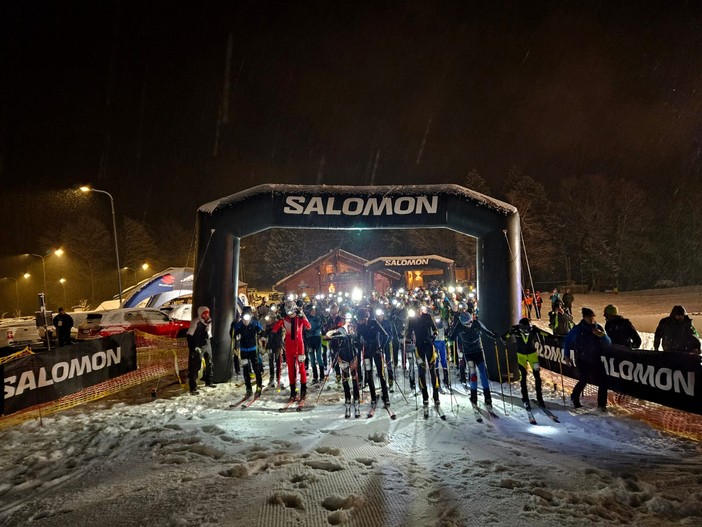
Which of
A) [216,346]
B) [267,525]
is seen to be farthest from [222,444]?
[216,346]

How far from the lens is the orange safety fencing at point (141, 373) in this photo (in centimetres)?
906

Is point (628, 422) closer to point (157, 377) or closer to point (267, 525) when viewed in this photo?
point (267, 525)

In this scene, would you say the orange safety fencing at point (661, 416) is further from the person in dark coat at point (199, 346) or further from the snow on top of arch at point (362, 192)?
the person in dark coat at point (199, 346)

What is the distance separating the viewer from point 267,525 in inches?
166

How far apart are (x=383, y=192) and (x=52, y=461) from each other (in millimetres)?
8729

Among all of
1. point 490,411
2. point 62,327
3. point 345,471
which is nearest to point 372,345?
point 490,411

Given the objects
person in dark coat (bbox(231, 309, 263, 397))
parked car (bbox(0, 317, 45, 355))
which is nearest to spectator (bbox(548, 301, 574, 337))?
person in dark coat (bbox(231, 309, 263, 397))

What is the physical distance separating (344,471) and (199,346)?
639cm

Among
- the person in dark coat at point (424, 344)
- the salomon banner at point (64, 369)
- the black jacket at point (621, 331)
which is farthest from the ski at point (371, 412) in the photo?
the salomon banner at point (64, 369)

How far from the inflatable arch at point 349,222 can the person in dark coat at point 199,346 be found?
22cm

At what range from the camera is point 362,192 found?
1162cm

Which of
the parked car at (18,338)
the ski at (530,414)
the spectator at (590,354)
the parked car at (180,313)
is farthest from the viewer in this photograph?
the parked car at (18,338)

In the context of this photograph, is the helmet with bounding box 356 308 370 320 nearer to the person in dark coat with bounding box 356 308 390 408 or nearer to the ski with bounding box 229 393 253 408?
the person in dark coat with bounding box 356 308 390 408

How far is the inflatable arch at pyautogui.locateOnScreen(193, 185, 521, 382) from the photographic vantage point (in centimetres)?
1104
